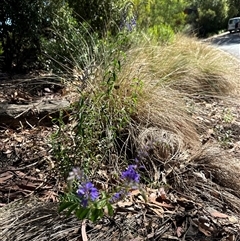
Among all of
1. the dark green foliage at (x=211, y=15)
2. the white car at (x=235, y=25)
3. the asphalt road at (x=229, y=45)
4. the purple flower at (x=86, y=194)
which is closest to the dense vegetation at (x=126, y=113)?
the purple flower at (x=86, y=194)

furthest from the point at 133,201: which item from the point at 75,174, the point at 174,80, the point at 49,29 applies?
the point at 49,29

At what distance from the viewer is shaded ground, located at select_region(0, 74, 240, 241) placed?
1.61 m

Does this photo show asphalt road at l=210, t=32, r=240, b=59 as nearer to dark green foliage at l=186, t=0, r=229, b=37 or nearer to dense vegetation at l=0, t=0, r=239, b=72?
dense vegetation at l=0, t=0, r=239, b=72

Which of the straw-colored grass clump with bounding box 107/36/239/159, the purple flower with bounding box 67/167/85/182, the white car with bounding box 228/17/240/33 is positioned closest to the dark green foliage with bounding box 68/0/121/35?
the straw-colored grass clump with bounding box 107/36/239/159

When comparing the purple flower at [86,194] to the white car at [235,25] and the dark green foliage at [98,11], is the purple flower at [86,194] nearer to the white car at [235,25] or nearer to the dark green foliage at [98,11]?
the dark green foliage at [98,11]

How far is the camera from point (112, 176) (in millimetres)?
2150

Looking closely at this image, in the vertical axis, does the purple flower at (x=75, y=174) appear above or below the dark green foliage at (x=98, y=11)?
above

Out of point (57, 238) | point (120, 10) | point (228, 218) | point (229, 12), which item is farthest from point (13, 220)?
Result: point (229, 12)

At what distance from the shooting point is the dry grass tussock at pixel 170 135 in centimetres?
172

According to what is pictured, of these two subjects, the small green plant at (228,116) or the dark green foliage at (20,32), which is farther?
the dark green foliage at (20,32)

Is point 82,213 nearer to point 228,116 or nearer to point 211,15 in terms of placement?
point 228,116

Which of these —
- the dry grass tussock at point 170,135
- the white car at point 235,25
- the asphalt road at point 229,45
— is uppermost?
the dry grass tussock at point 170,135

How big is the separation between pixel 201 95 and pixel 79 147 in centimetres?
232

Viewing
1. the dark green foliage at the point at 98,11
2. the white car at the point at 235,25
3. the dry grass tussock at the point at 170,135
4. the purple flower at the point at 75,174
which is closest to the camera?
the purple flower at the point at 75,174
